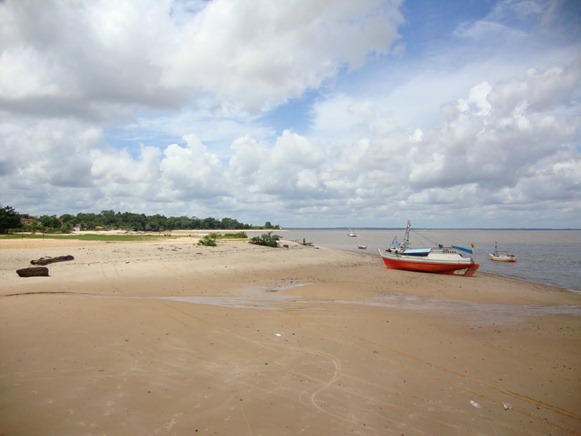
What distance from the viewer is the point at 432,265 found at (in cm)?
3225

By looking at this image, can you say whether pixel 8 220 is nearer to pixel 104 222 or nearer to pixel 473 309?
pixel 104 222

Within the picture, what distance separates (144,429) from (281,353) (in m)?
4.27

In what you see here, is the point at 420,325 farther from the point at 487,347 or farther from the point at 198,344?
the point at 198,344

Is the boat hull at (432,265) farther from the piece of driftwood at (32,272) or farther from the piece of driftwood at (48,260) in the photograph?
the piece of driftwood at (32,272)

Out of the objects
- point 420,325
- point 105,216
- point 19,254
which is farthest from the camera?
point 105,216

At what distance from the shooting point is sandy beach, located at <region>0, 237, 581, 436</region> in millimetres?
6121

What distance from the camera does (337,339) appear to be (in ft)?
36.0

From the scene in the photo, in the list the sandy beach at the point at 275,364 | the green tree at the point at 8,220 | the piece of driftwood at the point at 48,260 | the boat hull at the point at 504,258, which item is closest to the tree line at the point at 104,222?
the green tree at the point at 8,220

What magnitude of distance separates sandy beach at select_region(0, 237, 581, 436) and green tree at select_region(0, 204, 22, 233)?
5513 centimetres

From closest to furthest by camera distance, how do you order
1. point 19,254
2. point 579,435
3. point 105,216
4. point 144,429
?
point 144,429 → point 579,435 → point 19,254 → point 105,216

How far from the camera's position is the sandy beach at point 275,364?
6121 mm

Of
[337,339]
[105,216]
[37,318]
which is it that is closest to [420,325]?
[337,339]

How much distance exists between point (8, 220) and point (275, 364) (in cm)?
7309

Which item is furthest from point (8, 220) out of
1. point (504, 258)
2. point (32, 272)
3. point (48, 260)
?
point (504, 258)
